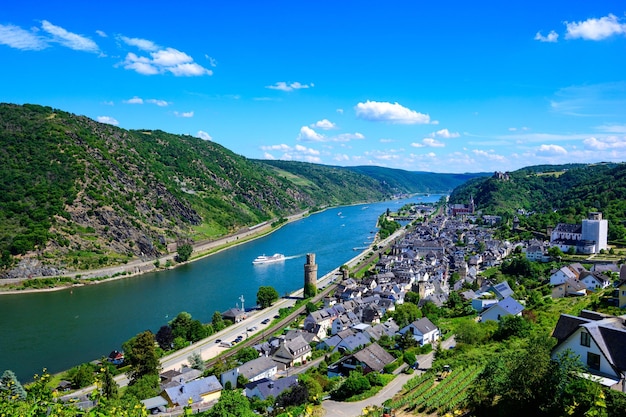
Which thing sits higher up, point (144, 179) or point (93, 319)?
point (144, 179)

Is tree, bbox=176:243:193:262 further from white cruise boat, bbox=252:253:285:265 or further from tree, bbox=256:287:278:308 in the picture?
tree, bbox=256:287:278:308

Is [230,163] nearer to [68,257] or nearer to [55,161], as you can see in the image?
[55,161]

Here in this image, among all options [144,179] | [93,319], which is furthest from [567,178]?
[93,319]

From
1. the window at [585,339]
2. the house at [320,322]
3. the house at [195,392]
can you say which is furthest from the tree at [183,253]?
the window at [585,339]

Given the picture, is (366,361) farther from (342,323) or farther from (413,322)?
(342,323)

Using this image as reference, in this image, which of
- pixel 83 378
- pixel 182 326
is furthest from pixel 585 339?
pixel 182 326

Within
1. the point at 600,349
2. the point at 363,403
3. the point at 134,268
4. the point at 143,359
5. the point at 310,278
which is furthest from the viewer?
the point at 134,268


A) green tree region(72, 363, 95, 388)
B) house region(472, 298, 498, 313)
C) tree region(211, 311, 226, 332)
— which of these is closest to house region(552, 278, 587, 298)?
house region(472, 298, 498, 313)
